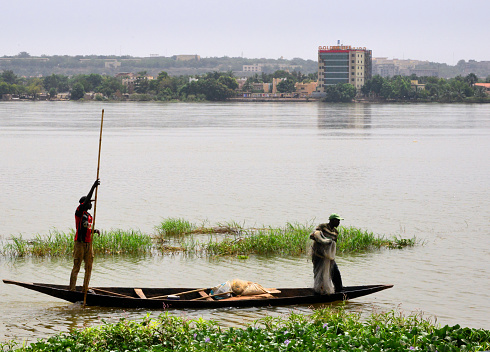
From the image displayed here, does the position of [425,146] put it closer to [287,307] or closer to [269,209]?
[269,209]

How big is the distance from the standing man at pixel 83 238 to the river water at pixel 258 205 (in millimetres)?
845

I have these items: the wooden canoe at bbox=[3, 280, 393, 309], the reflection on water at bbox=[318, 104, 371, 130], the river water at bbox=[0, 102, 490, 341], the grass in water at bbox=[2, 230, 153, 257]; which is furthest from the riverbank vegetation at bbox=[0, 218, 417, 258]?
the reflection on water at bbox=[318, 104, 371, 130]

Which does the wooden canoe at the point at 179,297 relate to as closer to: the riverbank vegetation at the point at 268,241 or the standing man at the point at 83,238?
the standing man at the point at 83,238

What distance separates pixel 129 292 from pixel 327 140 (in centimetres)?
5775

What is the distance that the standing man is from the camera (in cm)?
1424

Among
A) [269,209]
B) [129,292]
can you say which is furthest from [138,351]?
[269,209]

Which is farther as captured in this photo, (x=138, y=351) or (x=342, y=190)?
(x=342, y=190)

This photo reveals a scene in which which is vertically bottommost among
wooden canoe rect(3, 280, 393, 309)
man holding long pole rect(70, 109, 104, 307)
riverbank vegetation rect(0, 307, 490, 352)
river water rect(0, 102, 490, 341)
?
river water rect(0, 102, 490, 341)

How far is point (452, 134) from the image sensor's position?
81.1m

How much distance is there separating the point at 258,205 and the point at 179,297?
16298mm

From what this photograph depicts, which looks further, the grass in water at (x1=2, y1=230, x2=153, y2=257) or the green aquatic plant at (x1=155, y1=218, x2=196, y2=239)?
the green aquatic plant at (x1=155, y1=218, x2=196, y2=239)

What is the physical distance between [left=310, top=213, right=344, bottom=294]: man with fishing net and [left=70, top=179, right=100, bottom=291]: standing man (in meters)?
4.41

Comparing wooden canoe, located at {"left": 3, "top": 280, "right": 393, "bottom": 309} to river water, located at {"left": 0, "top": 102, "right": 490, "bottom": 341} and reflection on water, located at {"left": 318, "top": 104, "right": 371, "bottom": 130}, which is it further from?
reflection on water, located at {"left": 318, "top": 104, "right": 371, "bottom": 130}

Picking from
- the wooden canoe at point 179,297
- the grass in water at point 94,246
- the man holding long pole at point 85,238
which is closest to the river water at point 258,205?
the wooden canoe at point 179,297
